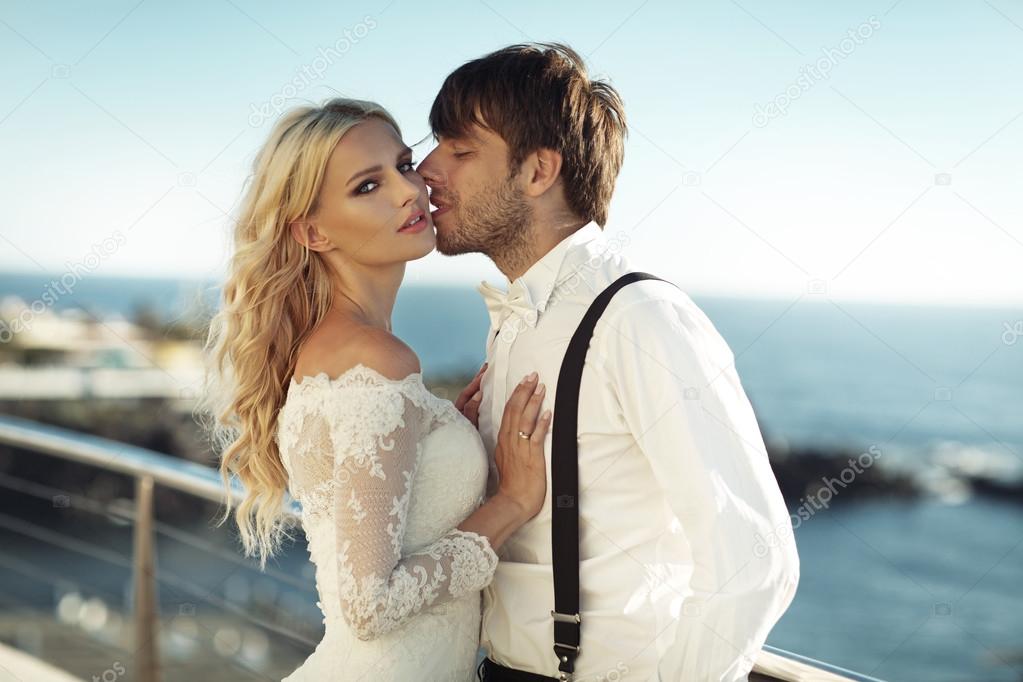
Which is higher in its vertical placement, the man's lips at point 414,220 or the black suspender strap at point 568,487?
the man's lips at point 414,220

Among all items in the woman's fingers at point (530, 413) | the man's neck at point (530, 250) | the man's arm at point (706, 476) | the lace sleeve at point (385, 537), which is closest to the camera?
the man's arm at point (706, 476)

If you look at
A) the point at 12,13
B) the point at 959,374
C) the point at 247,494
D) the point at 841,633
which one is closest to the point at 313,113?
the point at 247,494

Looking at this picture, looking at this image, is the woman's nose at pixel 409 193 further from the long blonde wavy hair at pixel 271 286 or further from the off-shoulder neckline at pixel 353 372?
the off-shoulder neckline at pixel 353 372

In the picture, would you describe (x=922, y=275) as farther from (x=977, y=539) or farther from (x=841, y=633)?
(x=841, y=633)

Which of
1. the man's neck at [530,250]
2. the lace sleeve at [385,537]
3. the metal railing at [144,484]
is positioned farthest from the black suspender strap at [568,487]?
the metal railing at [144,484]

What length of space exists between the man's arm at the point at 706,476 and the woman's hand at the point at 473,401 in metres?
0.45

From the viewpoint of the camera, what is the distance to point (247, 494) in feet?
7.68

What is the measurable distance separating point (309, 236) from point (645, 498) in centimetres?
90

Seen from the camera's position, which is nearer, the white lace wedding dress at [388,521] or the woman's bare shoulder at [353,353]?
the white lace wedding dress at [388,521]

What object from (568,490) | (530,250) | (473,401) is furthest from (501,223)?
(568,490)

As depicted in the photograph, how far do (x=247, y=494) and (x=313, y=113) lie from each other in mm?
867

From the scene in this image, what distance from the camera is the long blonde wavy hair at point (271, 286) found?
2117 millimetres

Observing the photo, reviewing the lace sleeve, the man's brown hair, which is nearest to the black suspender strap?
the lace sleeve

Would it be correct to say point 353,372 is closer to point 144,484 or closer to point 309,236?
point 309,236
